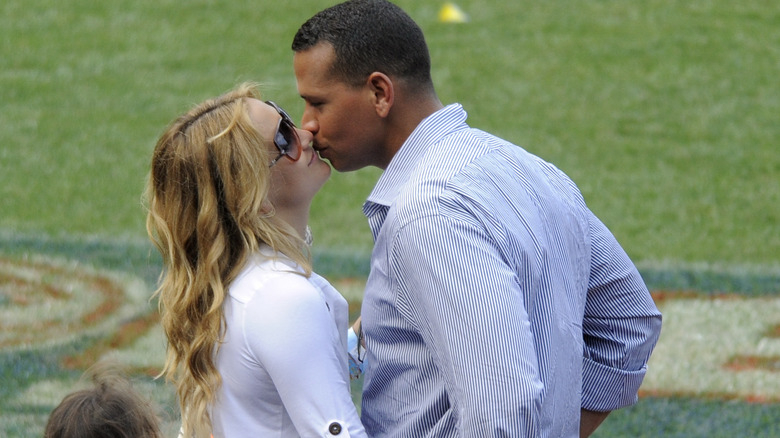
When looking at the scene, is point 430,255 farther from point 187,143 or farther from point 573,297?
→ point 187,143

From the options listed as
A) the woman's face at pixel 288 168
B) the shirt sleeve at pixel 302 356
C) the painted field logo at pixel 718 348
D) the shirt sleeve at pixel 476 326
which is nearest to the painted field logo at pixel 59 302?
the painted field logo at pixel 718 348

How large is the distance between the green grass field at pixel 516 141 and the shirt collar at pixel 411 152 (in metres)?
3.17

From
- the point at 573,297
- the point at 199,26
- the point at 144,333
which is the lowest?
the point at 199,26

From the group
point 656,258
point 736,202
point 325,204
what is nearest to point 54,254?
point 325,204

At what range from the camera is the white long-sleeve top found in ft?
7.58

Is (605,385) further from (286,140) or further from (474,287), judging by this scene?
(286,140)

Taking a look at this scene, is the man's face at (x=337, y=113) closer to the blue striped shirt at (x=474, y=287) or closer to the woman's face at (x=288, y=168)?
the woman's face at (x=288, y=168)

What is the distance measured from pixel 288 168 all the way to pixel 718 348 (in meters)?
4.73

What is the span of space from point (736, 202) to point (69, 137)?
271 inches

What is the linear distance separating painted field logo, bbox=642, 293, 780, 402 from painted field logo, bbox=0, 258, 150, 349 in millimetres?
3421

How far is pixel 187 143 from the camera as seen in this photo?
99.5 inches

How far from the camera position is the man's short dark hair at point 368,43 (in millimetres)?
2629

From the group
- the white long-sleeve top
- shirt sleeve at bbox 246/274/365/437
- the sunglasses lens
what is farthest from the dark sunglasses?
shirt sleeve at bbox 246/274/365/437

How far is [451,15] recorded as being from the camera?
14695mm
